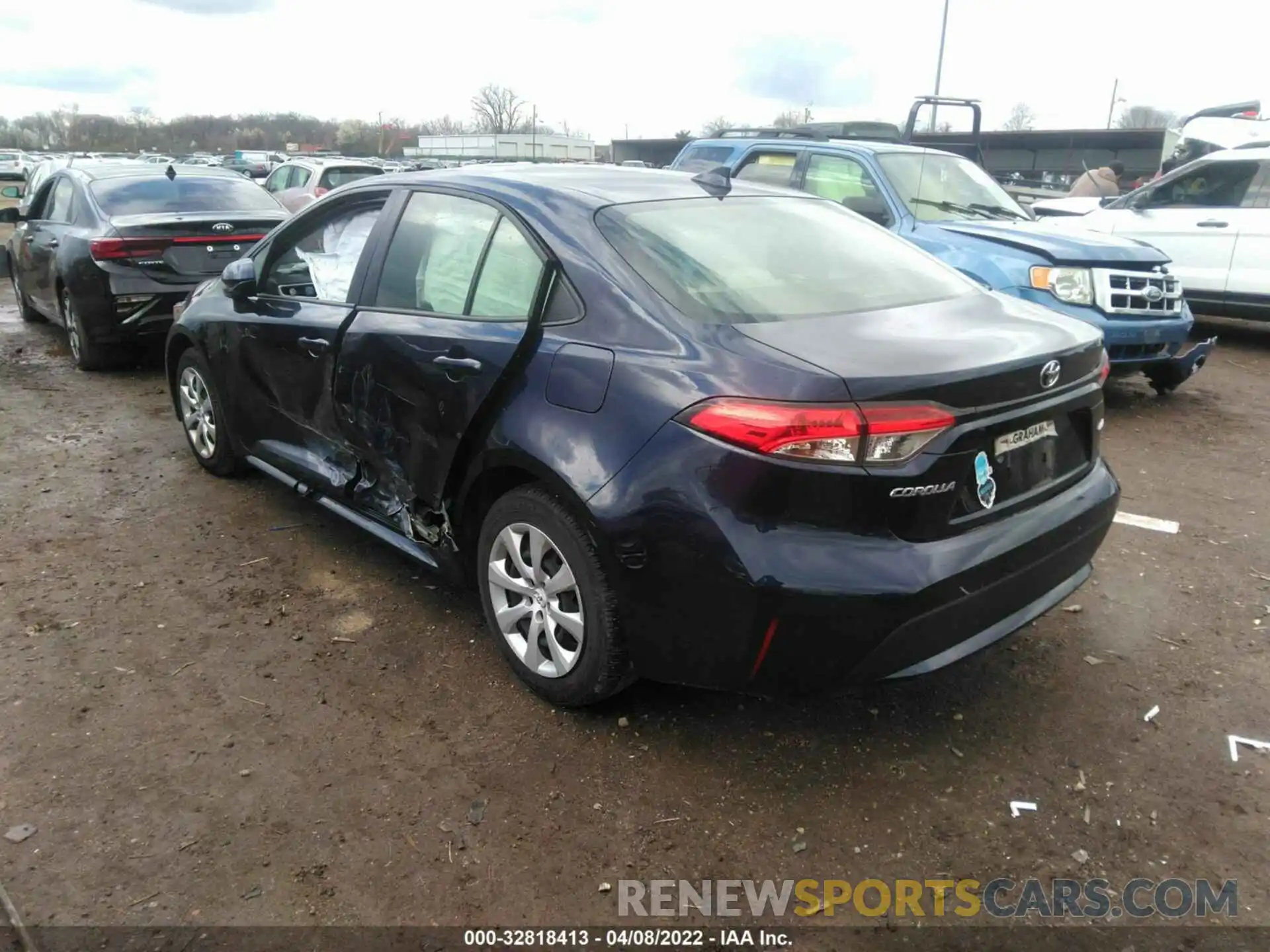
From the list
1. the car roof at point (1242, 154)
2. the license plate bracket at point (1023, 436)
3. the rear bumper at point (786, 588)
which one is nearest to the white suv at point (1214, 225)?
the car roof at point (1242, 154)

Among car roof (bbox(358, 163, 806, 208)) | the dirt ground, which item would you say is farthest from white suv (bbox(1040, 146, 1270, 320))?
car roof (bbox(358, 163, 806, 208))

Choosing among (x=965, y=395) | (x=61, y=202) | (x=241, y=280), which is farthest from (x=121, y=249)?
(x=965, y=395)

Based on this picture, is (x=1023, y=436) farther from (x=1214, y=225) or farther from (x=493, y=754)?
(x=1214, y=225)

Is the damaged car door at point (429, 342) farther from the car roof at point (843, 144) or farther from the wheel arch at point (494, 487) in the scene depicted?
the car roof at point (843, 144)

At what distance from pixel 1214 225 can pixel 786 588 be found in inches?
338

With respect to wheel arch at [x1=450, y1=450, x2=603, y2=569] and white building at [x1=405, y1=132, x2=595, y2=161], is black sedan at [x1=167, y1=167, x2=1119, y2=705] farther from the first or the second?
white building at [x1=405, y1=132, x2=595, y2=161]

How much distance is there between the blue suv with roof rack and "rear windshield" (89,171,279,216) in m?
3.79

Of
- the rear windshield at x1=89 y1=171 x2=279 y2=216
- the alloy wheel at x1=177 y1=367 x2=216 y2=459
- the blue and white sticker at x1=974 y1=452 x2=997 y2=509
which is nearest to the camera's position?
the blue and white sticker at x1=974 y1=452 x2=997 y2=509

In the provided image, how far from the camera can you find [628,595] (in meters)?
2.67

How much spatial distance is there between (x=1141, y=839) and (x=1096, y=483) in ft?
3.57

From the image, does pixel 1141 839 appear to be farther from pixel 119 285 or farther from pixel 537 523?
pixel 119 285

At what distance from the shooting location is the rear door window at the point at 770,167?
7.87 metres

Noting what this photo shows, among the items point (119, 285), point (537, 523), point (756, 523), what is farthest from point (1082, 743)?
point (119, 285)

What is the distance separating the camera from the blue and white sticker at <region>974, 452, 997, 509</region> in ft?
8.36
